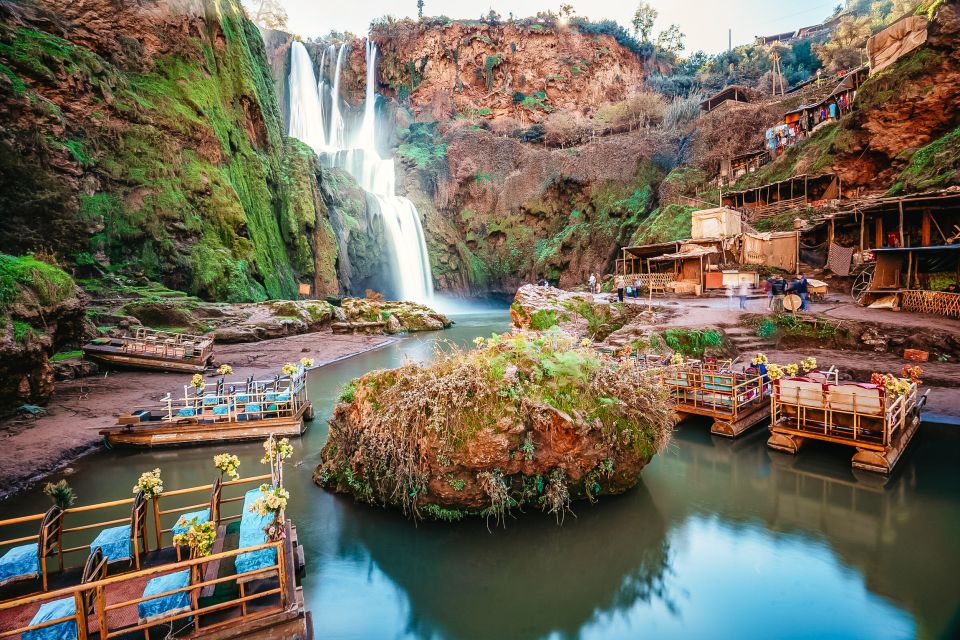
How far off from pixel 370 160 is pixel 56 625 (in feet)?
199

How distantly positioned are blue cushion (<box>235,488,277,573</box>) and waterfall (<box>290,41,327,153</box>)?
6352 cm

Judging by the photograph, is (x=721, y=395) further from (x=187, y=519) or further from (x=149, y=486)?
(x=149, y=486)

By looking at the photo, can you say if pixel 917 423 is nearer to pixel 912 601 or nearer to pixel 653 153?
pixel 912 601

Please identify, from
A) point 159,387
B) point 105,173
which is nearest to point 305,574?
point 159,387

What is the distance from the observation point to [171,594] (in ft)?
13.2

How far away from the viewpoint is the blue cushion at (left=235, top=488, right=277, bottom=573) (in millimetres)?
4582

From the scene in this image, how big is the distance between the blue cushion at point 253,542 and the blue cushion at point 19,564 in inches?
85.0

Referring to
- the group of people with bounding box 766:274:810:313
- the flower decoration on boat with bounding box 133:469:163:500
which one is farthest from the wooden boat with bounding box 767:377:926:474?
the flower decoration on boat with bounding box 133:469:163:500

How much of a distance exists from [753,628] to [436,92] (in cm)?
7210

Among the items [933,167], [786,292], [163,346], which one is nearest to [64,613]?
[163,346]

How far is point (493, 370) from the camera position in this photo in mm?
6969

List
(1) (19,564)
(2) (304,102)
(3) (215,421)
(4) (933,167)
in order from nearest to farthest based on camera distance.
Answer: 1. (1) (19,564)
2. (3) (215,421)
3. (4) (933,167)
4. (2) (304,102)

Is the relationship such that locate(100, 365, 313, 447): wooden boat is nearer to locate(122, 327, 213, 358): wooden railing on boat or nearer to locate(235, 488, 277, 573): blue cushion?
locate(235, 488, 277, 573): blue cushion

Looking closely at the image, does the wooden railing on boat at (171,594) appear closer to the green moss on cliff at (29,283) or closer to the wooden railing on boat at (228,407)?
the wooden railing on boat at (228,407)
